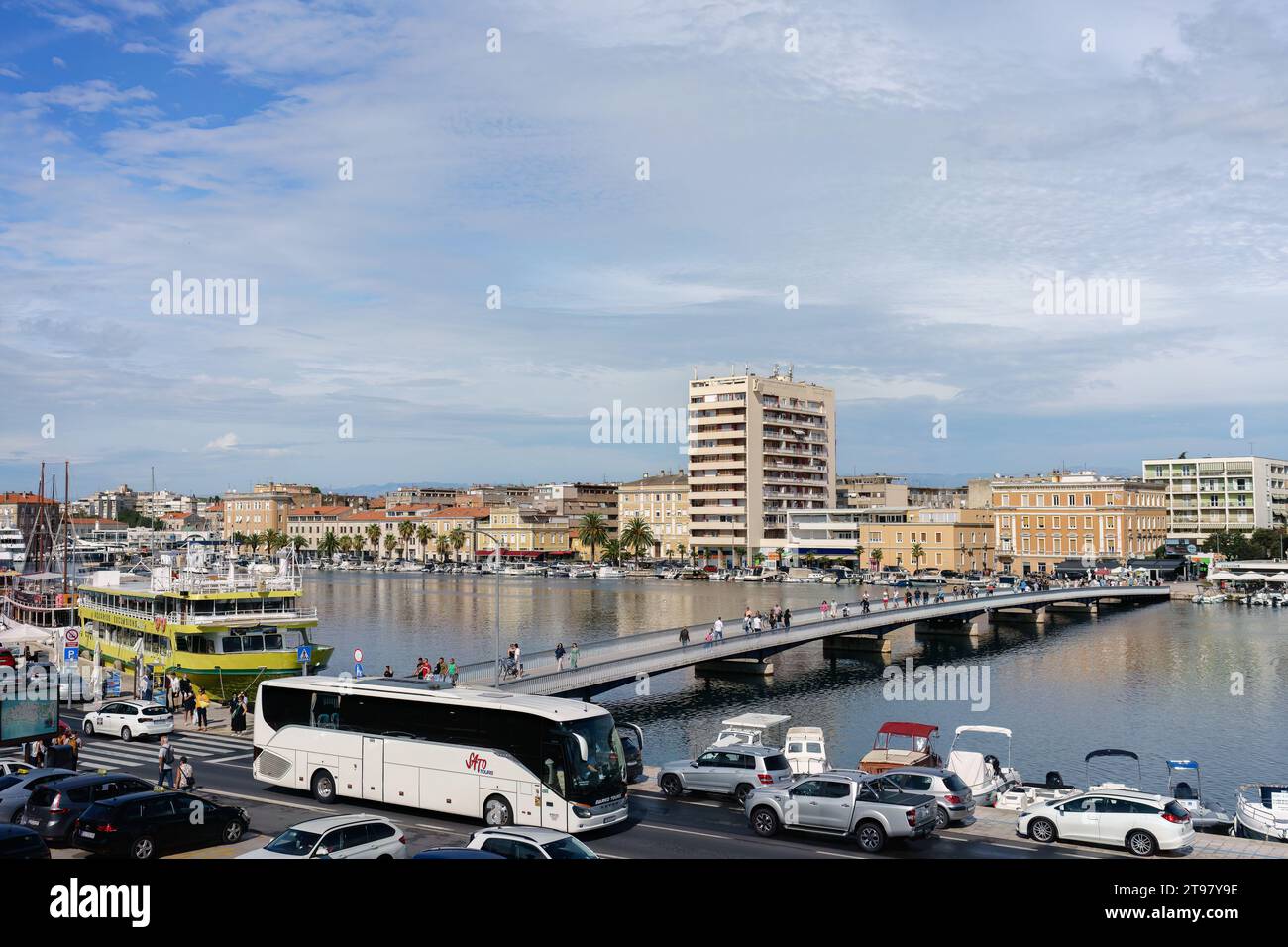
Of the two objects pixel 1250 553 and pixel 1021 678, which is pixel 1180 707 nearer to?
pixel 1021 678

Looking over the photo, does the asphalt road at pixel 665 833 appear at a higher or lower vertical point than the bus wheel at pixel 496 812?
lower

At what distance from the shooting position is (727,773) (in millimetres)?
Result: 24562

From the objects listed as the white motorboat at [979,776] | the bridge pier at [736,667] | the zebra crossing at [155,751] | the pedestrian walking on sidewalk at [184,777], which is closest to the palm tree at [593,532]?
the bridge pier at [736,667]

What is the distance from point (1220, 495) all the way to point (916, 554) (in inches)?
1993

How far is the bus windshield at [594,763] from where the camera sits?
64.8 feet

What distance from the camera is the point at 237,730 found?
3206cm

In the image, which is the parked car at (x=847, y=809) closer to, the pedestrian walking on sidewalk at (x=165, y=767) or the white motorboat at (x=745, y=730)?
the white motorboat at (x=745, y=730)

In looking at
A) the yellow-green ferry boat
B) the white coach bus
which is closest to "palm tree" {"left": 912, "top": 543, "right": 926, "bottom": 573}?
the yellow-green ferry boat

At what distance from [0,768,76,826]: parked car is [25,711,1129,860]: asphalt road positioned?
251 centimetres

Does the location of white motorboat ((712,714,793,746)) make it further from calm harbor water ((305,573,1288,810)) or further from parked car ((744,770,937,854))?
parked car ((744,770,937,854))

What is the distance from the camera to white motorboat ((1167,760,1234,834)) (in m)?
26.2

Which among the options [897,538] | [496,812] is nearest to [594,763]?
[496,812]

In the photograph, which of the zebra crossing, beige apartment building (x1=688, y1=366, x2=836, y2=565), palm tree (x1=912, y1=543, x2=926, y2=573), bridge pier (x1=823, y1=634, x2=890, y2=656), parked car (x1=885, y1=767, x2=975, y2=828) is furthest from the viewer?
beige apartment building (x1=688, y1=366, x2=836, y2=565)

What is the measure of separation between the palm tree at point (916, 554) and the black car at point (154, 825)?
125374 mm
